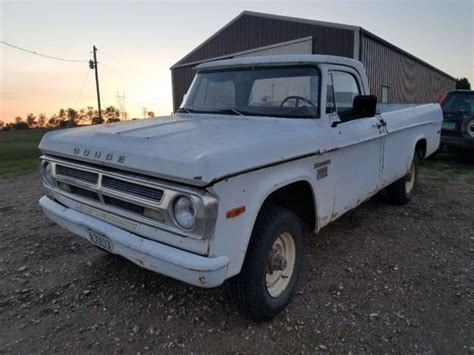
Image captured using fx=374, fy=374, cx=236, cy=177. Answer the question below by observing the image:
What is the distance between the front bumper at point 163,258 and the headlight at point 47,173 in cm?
65

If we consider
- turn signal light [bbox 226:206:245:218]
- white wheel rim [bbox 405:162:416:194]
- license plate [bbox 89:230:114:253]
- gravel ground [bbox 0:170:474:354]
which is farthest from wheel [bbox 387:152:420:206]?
license plate [bbox 89:230:114:253]

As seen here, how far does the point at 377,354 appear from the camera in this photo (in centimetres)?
254

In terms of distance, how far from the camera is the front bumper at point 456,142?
8545 mm

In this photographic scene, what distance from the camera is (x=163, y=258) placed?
2.33 m

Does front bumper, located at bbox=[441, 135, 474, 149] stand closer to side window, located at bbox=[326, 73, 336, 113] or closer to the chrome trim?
side window, located at bbox=[326, 73, 336, 113]

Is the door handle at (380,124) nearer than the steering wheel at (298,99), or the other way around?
the steering wheel at (298,99)

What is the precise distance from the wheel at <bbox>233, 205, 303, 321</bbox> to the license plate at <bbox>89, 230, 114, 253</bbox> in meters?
0.93

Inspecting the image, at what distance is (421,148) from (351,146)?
3.03 meters

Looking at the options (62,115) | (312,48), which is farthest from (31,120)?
(312,48)

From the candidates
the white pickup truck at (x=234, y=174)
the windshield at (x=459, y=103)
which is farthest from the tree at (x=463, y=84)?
the white pickup truck at (x=234, y=174)

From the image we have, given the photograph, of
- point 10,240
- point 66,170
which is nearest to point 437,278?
point 66,170

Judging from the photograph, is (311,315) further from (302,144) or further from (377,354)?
(302,144)

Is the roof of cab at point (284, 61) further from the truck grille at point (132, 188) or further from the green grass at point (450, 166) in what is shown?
the green grass at point (450, 166)

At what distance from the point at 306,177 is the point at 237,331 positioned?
1.29 metres
